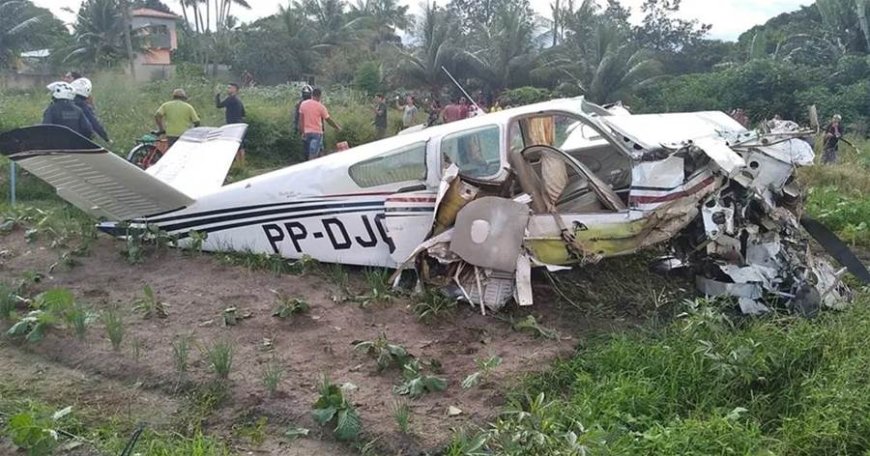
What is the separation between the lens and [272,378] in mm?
4527

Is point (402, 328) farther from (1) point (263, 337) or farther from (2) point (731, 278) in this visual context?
(2) point (731, 278)

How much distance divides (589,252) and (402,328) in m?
1.70

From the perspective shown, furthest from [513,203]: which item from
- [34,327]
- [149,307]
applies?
[34,327]

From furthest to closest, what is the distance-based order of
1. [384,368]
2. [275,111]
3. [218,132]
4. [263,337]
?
[275,111], [218,132], [263,337], [384,368]

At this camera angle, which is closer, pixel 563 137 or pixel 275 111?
pixel 563 137

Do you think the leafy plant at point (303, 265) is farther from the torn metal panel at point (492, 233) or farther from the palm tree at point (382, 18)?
the palm tree at point (382, 18)

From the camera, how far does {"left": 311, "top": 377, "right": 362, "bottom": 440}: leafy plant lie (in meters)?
4.02

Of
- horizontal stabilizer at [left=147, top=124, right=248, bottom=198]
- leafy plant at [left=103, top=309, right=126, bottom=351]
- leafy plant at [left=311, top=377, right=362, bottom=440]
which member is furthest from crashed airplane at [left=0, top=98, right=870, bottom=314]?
leafy plant at [left=311, top=377, right=362, bottom=440]

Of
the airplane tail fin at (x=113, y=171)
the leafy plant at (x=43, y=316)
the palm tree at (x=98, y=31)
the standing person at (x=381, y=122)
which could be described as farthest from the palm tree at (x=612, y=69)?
the leafy plant at (x=43, y=316)

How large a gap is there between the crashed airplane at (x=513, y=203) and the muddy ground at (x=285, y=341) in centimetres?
36

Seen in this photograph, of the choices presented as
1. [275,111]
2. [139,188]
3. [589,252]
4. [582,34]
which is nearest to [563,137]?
[589,252]

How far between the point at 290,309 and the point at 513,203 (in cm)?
201

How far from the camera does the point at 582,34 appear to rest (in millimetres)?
38281

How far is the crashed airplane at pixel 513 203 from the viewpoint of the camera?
593 cm
